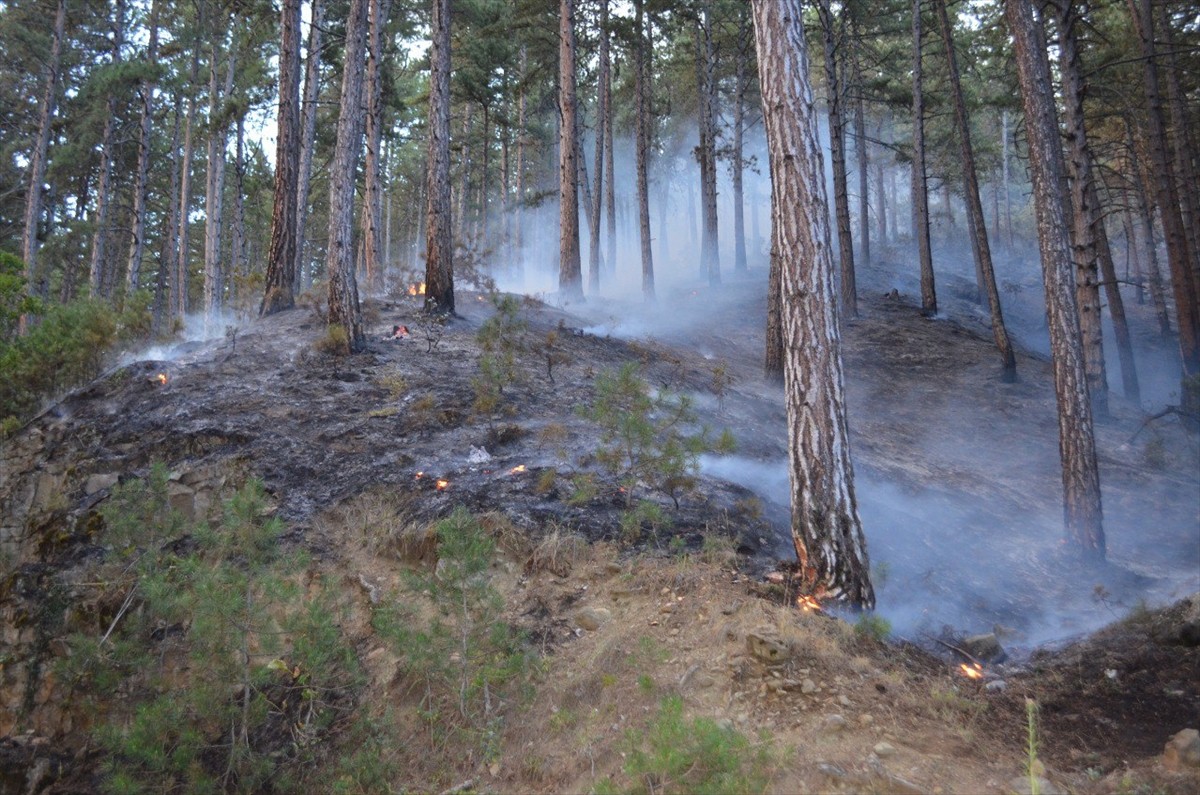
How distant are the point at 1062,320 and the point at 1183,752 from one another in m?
5.84

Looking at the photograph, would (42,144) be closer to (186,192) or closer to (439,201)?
(186,192)

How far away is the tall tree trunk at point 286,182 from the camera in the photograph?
1293cm

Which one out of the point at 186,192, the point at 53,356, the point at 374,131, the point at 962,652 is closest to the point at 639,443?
the point at 962,652

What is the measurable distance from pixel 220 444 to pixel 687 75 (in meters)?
28.7

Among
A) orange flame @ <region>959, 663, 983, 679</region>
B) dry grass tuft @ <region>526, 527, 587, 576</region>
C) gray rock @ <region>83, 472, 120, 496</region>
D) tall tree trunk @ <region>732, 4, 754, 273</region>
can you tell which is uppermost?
tall tree trunk @ <region>732, 4, 754, 273</region>

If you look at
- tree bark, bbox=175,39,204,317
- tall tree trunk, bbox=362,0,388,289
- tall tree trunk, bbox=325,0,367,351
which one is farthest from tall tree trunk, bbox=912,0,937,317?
tree bark, bbox=175,39,204,317

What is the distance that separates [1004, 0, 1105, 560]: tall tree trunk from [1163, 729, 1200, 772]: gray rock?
4935 millimetres

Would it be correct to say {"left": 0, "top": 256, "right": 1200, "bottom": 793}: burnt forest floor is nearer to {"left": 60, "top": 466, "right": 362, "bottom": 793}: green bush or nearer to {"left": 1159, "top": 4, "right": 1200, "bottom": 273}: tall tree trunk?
{"left": 60, "top": 466, "right": 362, "bottom": 793}: green bush

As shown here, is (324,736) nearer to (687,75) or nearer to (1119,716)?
(1119,716)

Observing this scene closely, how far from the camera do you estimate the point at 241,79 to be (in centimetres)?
2277

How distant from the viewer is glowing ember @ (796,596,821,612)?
18.1 feet

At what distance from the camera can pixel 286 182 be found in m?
13.0

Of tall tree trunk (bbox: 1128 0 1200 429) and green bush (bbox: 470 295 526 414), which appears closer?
green bush (bbox: 470 295 526 414)

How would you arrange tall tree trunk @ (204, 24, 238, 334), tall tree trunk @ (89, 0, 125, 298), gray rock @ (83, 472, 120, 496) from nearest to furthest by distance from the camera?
gray rock @ (83, 472, 120, 496)
tall tree trunk @ (204, 24, 238, 334)
tall tree trunk @ (89, 0, 125, 298)
